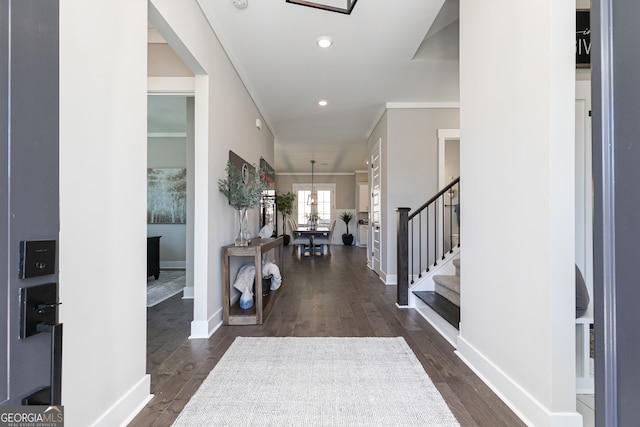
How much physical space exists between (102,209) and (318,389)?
4.74ft

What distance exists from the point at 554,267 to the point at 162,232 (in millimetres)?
6295

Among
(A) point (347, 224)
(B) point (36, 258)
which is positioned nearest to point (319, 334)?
(B) point (36, 258)

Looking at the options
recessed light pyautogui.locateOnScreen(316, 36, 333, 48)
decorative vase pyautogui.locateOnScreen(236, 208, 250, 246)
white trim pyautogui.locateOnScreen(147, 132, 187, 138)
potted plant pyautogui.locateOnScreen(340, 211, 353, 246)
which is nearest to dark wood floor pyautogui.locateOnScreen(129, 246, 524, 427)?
decorative vase pyautogui.locateOnScreen(236, 208, 250, 246)

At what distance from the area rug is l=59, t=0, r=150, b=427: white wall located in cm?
43

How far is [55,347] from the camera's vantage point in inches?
23.2

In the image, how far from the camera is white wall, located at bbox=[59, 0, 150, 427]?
1246 mm

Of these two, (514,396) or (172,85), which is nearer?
(514,396)

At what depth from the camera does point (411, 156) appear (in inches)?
193

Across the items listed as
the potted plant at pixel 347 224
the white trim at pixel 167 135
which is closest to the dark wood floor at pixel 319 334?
the white trim at pixel 167 135

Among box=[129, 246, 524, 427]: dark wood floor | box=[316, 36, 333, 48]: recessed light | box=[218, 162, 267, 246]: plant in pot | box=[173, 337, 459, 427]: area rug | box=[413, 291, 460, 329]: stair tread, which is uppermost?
box=[316, 36, 333, 48]: recessed light

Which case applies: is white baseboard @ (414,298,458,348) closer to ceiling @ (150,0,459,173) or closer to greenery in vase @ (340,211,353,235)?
ceiling @ (150,0,459,173)

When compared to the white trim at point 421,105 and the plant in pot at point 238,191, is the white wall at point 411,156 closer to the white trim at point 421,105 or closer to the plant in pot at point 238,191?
the white trim at point 421,105

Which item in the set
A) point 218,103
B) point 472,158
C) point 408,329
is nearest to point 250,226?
point 218,103

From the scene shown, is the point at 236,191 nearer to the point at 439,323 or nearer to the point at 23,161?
the point at 439,323
